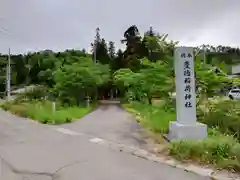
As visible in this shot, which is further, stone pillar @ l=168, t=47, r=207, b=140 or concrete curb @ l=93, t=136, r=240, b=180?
stone pillar @ l=168, t=47, r=207, b=140

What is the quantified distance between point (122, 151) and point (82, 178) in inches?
99.4

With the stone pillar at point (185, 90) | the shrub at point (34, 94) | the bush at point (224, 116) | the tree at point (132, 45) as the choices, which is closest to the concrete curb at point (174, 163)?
the stone pillar at point (185, 90)

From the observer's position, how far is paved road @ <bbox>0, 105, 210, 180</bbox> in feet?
20.9

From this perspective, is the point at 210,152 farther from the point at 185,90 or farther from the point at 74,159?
the point at 74,159

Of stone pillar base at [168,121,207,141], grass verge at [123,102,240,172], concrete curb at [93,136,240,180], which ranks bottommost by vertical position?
concrete curb at [93,136,240,180]

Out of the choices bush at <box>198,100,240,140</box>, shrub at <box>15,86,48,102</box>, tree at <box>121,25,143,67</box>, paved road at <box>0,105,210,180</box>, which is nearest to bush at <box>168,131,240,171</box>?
paved road at <box>0,105,210,180</box>

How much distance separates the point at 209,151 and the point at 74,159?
11.3ft

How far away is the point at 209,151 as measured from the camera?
24.3 ft

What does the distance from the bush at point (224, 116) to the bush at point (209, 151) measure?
9.66 ft

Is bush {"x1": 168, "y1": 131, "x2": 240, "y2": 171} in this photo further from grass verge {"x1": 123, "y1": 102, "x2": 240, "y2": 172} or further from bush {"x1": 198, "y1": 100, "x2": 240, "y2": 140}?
bush {"x1": 198, "y1": 100, "x2": 240, "y2": 140}

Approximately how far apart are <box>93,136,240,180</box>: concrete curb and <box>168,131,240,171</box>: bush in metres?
0.32

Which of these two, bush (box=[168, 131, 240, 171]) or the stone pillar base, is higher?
the stone pillar base

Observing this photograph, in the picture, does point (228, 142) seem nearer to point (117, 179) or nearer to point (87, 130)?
point (117, 179)

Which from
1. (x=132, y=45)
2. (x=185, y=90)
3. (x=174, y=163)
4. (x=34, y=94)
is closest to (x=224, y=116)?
(x=185, y=90)
